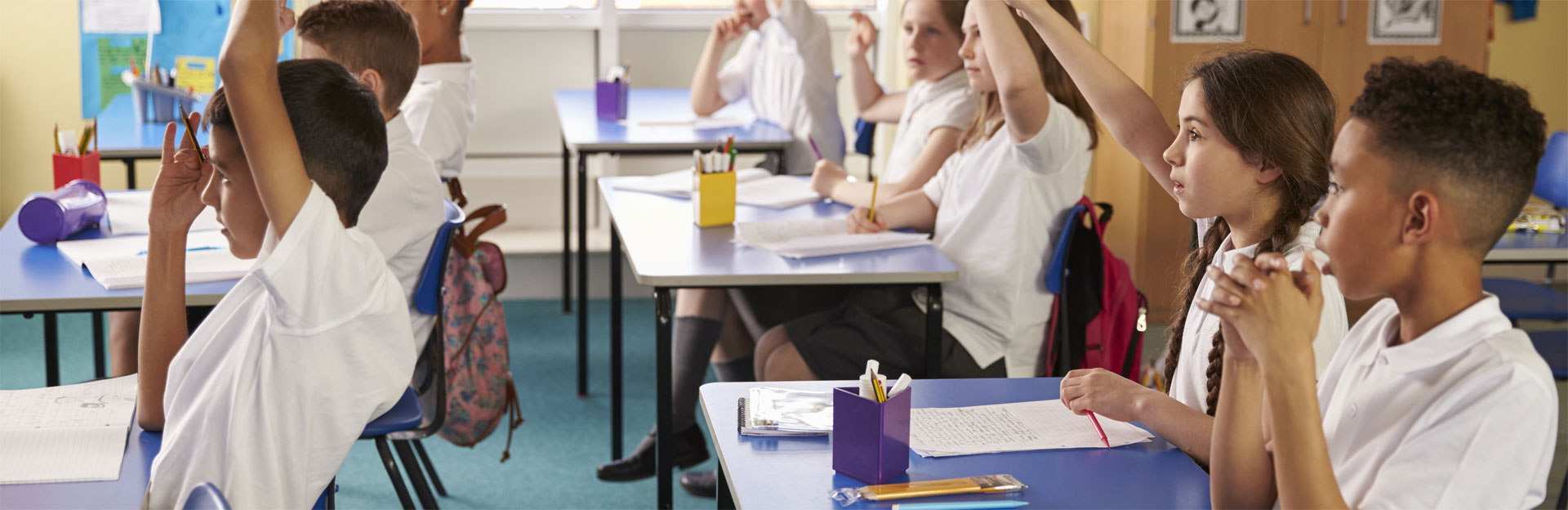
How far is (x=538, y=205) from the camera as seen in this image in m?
5.32

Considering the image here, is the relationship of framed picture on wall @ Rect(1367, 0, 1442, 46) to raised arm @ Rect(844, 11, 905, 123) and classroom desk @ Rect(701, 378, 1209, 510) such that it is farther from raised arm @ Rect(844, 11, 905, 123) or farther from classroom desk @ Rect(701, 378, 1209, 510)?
classroom desk @ Rect(701, 378, 1209, 510)

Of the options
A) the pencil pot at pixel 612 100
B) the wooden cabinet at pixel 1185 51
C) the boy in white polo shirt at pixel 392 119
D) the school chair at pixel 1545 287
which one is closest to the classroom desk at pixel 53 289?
the boy in white polo shirt at pixel 392 119

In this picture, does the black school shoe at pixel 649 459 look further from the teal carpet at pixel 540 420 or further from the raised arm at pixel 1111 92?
the raised arm at pixel 1111 92

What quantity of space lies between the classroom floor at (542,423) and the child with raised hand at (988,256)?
592 mm

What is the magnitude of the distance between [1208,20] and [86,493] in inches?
146

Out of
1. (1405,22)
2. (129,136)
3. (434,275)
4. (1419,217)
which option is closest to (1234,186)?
(1419,217)

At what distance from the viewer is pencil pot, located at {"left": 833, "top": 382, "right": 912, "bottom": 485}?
119cm

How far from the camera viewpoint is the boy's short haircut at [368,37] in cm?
219

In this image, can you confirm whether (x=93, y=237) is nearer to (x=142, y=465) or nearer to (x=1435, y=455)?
(x=142, y=465)

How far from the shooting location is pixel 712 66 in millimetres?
3889

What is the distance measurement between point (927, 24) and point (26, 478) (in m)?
2.09

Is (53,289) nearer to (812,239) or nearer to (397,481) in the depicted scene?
(397,481)

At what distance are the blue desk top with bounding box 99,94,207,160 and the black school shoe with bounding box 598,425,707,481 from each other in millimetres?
1202

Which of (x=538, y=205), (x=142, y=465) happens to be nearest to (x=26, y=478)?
(x=142, y=465)
